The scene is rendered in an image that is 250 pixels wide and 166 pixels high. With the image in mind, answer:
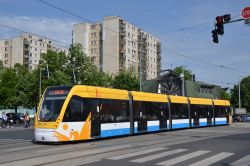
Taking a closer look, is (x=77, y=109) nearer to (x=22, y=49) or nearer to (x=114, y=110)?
(x=114, y=110)

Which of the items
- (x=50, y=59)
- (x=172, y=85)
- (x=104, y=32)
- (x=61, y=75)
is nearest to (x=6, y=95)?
(x=50, y=59)

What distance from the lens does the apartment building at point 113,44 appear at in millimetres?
95312

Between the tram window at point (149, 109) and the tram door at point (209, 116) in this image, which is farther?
the tram door at point (209, 116)

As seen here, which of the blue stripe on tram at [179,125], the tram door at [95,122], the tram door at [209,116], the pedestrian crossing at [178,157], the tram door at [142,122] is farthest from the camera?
the tram door at [209,116]

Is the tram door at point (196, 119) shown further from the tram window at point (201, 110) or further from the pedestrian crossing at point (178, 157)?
the pedestrian crossing at point (178, 157)

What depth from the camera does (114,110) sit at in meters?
21.7

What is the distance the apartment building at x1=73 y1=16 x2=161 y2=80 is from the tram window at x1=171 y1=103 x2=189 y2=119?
58887mm

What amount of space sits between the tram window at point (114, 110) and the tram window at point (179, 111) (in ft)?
26.1

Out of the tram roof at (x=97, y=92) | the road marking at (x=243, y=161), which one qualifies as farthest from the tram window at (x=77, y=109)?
the road marking at (x=243, y=161)

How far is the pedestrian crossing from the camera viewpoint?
1170 cm

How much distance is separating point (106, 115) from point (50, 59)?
40.2m

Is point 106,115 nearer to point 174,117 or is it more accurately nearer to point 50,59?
point 174,117

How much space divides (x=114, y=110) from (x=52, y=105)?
4.45 metres

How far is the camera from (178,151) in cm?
1471
